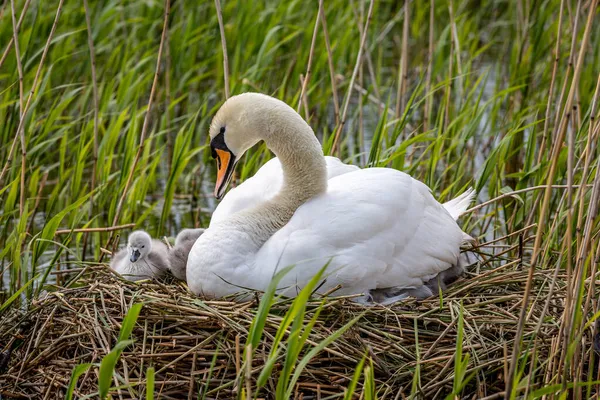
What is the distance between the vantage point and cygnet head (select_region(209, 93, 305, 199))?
4.55 meters

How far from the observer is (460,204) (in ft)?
17.0

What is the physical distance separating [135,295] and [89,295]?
0.34m

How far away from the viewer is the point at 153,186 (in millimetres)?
7363

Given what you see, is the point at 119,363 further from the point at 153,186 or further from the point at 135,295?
the point at 153,186

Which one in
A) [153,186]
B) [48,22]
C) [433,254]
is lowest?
[153,186]

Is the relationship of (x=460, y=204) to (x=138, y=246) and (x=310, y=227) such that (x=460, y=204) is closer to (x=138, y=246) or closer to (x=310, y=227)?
(x=310, y=227)

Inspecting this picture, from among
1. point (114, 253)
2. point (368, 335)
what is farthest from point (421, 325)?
point (114, 253)

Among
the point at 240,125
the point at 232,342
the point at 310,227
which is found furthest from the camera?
the point at 240,125

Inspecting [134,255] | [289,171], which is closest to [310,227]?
[289,171]

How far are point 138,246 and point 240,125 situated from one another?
0.86 m

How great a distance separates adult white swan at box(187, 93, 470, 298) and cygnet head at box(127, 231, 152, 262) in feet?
1.60

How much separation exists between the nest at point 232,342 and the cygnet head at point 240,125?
66 cm

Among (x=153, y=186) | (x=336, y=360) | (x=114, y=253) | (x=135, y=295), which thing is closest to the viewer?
(x=336, y=360)

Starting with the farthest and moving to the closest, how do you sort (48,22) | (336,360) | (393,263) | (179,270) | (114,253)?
1. (48,22)
2. (114,253)
3. (179,270)
4. (393,263)
5. (336,360)
